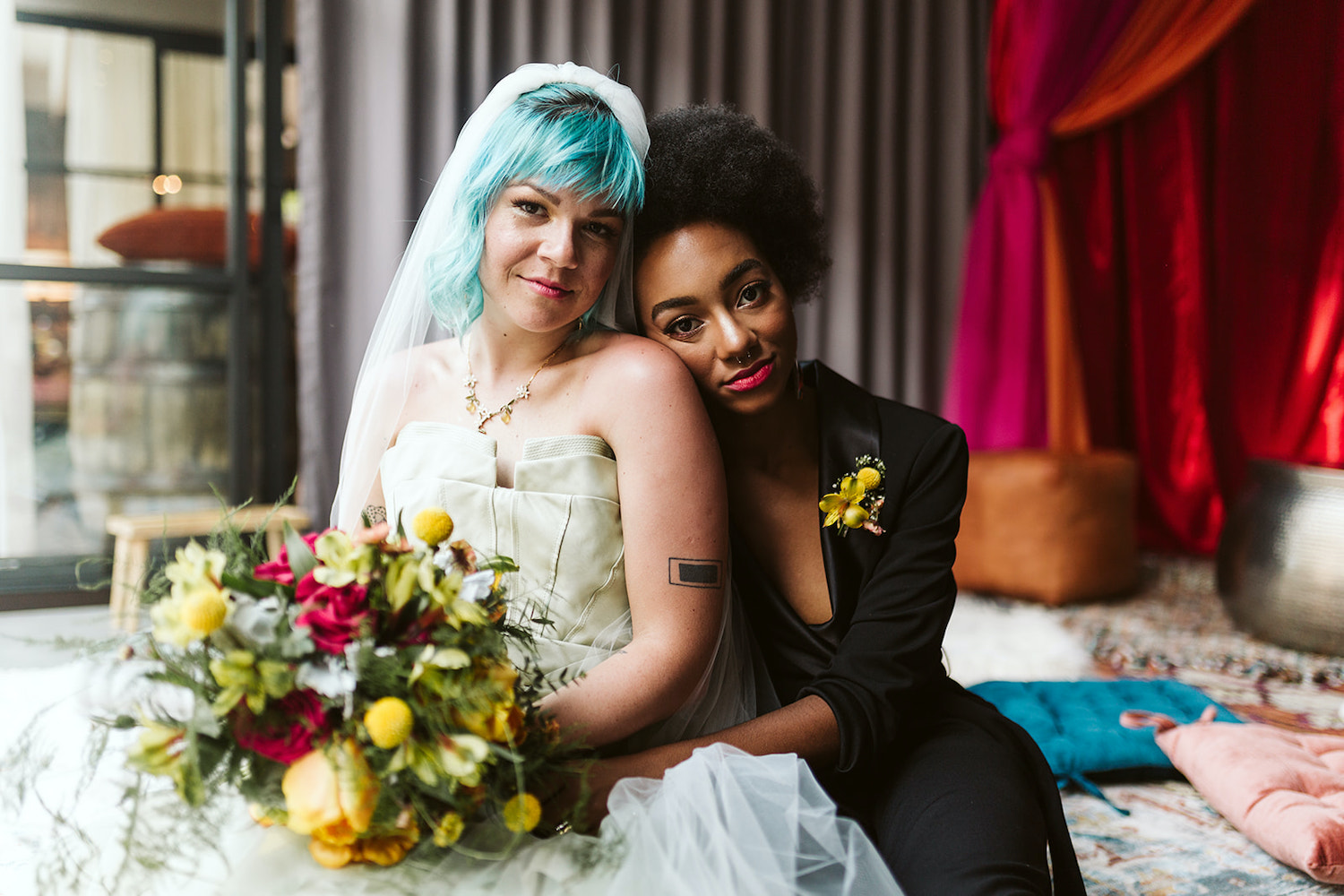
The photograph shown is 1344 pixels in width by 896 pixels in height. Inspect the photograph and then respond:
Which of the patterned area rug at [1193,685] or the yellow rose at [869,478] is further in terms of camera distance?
the patterned area rug at [1193,685]

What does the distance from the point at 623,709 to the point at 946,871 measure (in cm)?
44

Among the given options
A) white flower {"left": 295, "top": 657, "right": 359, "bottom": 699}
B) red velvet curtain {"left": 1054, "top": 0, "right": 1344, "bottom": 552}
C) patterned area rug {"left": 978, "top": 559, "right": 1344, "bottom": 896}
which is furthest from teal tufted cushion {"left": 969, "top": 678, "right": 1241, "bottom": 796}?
red velvet curtain {"left": 1054, "top": 0, "right": 1344, "bottom": 552}

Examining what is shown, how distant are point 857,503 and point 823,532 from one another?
0.23ft

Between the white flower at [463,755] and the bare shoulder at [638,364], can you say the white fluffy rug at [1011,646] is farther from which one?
the white flower at [463,755]

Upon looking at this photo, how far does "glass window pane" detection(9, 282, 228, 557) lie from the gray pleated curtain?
522 mm

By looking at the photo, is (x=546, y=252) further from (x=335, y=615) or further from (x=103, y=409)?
(x=103, y=409)

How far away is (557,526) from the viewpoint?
1366 millimetres

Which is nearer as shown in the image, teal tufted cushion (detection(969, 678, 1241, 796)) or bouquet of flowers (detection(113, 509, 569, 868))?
bouquet of flowers (detection(113, 509, 569, 868))

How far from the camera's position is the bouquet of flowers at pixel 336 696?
0.86m

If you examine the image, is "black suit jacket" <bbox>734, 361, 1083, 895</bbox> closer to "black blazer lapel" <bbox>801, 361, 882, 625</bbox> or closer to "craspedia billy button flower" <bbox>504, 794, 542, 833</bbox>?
"black blazer lapel" <bbox>801, 361, 882, 625</bbox>

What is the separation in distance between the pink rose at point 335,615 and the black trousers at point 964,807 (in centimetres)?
73

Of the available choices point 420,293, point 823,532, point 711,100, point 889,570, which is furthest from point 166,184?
point 889,570

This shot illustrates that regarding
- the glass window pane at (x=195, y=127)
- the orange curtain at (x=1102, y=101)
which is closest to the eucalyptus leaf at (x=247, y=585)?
the glass window pane at (x=195, y=127)

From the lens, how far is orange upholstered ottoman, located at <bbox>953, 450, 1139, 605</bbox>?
11.6ft
